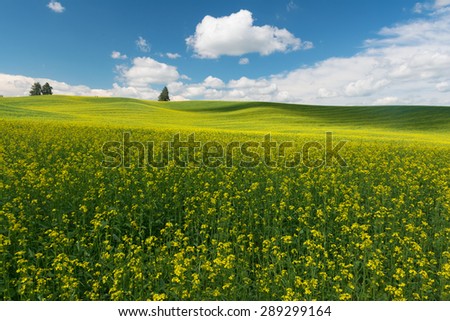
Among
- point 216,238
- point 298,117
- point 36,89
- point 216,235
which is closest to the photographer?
point 216,235

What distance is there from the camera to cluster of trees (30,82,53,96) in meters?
119

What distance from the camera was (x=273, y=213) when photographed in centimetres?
741

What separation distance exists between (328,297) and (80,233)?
460 centimetres

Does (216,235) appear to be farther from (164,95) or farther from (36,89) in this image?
(36,89)

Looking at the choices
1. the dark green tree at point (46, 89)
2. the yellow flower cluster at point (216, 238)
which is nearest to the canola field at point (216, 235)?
the yellow flower cluster at point (216, 238)

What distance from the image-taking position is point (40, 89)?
120 meters

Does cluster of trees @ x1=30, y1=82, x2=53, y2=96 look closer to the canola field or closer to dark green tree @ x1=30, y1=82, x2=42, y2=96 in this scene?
dark green tree @ x1=30, y1=82, x2=42, y2=96

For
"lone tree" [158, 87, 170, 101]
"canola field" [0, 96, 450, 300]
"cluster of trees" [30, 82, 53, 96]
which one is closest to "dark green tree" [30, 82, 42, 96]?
"cluster of trees" [30, 82, 53, 96]

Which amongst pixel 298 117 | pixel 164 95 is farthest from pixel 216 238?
pixel 164 95

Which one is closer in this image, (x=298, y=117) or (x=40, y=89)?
(x=298, y=117)

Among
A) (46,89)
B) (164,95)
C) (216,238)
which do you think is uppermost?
(46,89)

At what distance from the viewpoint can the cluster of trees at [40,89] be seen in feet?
390

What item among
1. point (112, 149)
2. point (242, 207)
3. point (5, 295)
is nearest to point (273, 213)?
point (242, 207)

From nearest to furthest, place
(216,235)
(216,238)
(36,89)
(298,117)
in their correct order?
1. (216,235)
2. (216,238)
3. (298,117)
4. (36,89)
